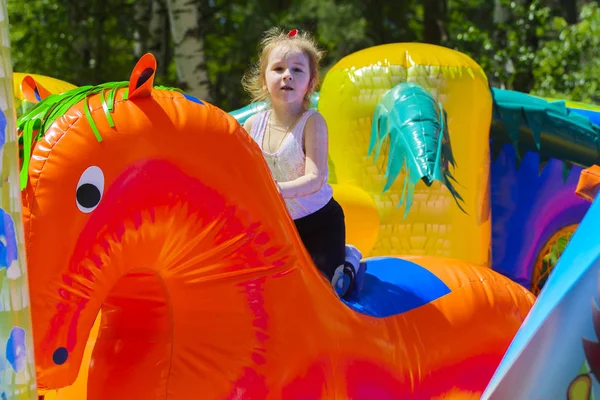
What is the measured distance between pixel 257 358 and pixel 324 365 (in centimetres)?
22

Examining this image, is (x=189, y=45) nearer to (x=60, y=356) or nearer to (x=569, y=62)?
(x=569, y=62)

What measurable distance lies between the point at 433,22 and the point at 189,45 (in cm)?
740

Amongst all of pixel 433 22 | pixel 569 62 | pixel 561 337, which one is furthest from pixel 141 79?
pixel 433 22

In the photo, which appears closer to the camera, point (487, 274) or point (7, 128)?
point (7, 128)

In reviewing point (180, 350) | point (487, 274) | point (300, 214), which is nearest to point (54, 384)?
point (180, 350)

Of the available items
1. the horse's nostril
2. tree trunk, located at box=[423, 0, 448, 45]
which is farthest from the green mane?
tree trunk, located at box=[423, 0, 448, 45]

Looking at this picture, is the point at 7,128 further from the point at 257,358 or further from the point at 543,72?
the point at 543,72

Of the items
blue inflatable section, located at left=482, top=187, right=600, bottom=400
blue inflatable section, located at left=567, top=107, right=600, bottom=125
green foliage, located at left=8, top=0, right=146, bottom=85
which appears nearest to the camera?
blue inflatable section, located at left=482, top=187, right=600, bottom=400

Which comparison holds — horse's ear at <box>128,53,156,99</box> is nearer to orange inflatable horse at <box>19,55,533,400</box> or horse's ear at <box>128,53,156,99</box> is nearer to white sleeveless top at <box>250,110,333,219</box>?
orange inflatable horse at <box>19,55,533,400</box>

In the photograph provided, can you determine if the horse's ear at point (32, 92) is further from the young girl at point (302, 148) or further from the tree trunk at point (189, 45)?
the tree trunk at point (189, 45)

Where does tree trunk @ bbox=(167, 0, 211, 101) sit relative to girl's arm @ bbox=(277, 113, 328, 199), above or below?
below

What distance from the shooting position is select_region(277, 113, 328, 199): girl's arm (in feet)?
8.51

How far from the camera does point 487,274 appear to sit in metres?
3.04

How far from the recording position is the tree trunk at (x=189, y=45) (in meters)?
6.99
